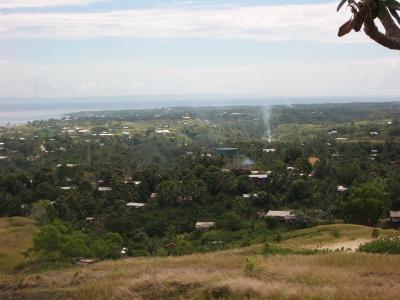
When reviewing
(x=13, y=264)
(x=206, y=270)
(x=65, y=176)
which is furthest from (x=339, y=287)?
(x=65, y=176)

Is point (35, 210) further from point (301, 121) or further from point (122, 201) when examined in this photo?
point (301, 121)

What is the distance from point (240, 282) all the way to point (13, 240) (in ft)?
83.3

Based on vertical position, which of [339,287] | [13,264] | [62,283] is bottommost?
[13,264]

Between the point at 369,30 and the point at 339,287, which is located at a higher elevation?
the point at 369,30

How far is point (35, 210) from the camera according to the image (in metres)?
36.9

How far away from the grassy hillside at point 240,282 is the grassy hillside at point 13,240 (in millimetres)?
15748

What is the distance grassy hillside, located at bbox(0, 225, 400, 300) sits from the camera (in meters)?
9.09

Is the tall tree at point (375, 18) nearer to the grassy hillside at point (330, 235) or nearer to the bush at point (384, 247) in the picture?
the bush at point (384, 247)

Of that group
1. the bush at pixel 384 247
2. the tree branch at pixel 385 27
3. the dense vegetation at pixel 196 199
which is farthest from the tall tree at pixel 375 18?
the dense vegetation at pixel 196 199

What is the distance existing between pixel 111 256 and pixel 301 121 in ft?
340

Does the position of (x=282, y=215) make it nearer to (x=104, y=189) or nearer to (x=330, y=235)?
(x=330, y=235)

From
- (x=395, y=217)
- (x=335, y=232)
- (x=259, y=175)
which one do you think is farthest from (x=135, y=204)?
(x=395, y=217)

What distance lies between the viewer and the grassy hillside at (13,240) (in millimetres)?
27656

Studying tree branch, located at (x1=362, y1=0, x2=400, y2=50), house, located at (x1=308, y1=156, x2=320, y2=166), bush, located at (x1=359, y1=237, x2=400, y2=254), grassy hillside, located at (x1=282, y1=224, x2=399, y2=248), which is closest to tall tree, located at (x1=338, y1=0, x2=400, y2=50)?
tree branch, located at (x1=362, y1=0, x2=400, y2=50)
